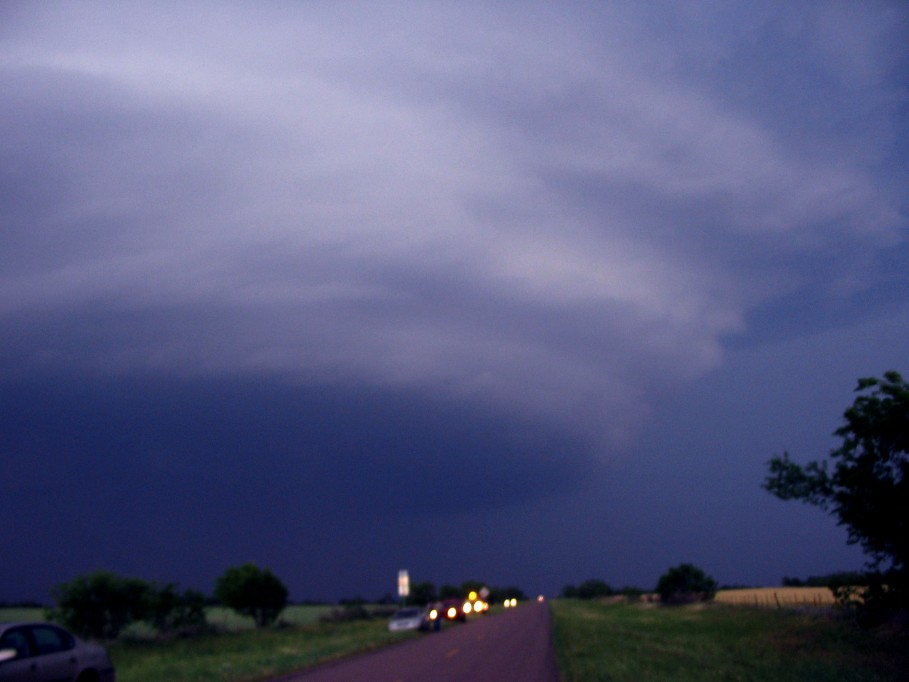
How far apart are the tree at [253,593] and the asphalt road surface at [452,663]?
29510mm

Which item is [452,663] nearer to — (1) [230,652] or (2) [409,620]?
(1) [230,652]

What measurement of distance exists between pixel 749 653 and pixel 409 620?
23.6 metres

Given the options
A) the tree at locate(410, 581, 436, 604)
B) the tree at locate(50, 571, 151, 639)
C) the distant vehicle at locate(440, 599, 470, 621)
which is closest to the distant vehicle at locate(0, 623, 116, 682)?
the tree at locate(50, 571, 151, 639)

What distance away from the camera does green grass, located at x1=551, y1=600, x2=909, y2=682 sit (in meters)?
21.2

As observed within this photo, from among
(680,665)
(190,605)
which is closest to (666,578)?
(190,605)

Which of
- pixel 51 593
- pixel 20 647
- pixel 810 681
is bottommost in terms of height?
pixel 810 681

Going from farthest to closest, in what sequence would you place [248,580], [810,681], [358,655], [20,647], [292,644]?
[248,580], [292,644], [358,655], [810,681], [20,647]

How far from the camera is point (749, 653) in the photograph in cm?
2886

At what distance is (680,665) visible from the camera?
78.0 ft

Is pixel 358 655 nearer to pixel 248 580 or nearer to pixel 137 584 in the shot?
pixel 137 584

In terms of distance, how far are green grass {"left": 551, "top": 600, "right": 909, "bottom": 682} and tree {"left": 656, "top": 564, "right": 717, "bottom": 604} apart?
52.4 m

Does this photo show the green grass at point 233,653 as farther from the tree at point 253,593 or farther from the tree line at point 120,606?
the tree at point 253,593

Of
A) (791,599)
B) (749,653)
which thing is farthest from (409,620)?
(791,599)

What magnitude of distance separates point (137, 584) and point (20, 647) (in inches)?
1349
